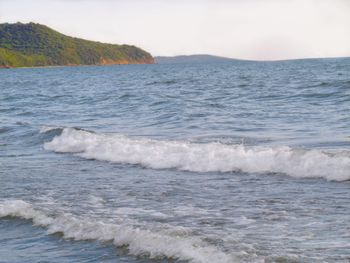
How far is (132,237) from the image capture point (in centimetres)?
802

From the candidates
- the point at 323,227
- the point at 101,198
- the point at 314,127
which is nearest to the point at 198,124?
the point at 314,127

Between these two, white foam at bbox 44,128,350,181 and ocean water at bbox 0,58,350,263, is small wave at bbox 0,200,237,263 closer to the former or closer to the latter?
ocean water at bbox 0,58,350,263

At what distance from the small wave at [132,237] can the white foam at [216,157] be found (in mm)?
5010

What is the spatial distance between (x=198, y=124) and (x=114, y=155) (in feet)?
21.1

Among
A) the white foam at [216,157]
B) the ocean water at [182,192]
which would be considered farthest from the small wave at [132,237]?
the white foam at [216,157]

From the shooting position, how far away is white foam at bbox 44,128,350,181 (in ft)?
41.3

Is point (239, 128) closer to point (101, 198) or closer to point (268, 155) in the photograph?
point (268, 155)

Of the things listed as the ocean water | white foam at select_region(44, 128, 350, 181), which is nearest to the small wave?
the ocean water

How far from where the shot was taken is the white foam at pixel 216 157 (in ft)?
41.3

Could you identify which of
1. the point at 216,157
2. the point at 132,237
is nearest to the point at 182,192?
the point at 132,237

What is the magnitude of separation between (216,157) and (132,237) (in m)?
6.78

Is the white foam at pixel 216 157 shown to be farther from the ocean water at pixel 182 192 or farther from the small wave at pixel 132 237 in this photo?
the small wave at pixel 132 237

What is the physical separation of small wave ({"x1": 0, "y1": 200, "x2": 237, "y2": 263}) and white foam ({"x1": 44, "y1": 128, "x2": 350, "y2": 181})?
5.01 meters

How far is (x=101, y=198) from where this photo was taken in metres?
10.9
